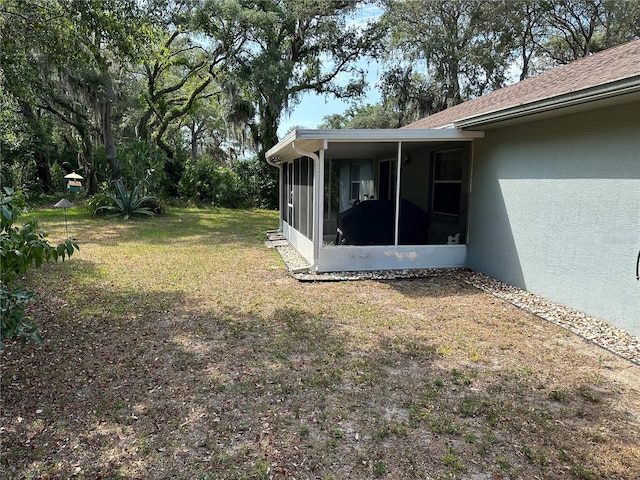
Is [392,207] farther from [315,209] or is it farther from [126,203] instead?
[126,203]

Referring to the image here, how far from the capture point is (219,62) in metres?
16.5

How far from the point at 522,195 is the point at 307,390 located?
14.1ft

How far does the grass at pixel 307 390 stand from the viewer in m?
2.40

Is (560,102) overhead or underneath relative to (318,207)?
overhead

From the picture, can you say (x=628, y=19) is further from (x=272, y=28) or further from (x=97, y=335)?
(x=97, y=335)

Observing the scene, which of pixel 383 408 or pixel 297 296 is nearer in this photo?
pixel 383 408

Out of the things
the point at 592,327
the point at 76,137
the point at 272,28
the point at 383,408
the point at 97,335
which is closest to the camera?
the point at 383,408

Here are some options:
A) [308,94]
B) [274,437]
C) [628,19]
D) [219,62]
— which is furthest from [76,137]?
[628,19]

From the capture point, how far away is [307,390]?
3189 millimetres

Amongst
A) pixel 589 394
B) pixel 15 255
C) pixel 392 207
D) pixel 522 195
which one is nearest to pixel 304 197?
pixel 392 207

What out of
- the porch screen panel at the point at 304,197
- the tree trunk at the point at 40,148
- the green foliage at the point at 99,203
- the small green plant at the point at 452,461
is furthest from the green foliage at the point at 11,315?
the tree trunk at the point at 40,148

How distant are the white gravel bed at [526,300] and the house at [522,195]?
4.7 inches

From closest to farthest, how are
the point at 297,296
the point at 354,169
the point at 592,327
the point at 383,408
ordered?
the point at 383,408
the point at 592,327
the point at 297,296
the point at 354,169

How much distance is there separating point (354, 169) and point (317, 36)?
9215 mm
